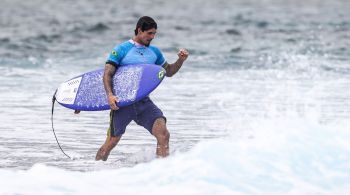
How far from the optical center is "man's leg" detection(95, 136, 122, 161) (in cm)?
880

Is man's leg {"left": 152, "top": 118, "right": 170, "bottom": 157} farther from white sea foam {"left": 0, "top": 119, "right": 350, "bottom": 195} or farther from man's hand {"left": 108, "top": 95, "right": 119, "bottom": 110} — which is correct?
white sea foam {"left": 0, "top": 119, "right": 350, "bottom": 195}

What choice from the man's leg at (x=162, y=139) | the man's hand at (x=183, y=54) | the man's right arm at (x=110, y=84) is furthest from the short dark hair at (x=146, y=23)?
the man's leg at (x=162, y=139)

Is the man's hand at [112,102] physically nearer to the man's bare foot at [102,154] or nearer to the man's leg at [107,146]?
the man's leg at [107,146]

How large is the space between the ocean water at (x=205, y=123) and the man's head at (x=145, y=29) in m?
1.03

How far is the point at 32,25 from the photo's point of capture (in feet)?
129

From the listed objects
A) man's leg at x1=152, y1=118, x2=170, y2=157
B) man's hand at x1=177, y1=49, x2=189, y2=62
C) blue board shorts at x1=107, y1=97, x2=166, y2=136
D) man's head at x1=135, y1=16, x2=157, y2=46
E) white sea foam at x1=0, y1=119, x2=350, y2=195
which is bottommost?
white sea foam at x1=0, y1=119, x2=350, y2=195

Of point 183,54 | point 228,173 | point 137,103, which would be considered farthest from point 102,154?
point 228,173

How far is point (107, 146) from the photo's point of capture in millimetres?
8859

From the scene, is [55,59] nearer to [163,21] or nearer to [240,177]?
[240,177]

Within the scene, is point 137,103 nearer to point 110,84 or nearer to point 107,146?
point 110,84

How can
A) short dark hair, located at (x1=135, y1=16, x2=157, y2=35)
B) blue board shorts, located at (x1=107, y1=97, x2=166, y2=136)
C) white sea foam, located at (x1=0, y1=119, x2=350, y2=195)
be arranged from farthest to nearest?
blue board shorts, located at (x1=107, y1=97, x2=166, y2=136) < short dark hair, located at (x1=135, y1=16, x2=157, y2=35) < white sea foam, located at (x1=0, y1=119, x2=350, y2=195)

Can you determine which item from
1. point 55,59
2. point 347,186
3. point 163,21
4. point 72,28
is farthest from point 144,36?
point 163,21

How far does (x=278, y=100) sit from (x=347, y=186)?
7.06 metres

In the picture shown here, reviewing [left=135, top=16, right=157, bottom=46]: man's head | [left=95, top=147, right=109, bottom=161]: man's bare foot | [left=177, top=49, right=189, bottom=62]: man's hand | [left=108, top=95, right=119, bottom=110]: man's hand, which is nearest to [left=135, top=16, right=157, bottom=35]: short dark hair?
[left=135, top=16, right=157, bottom=46]: man's head
